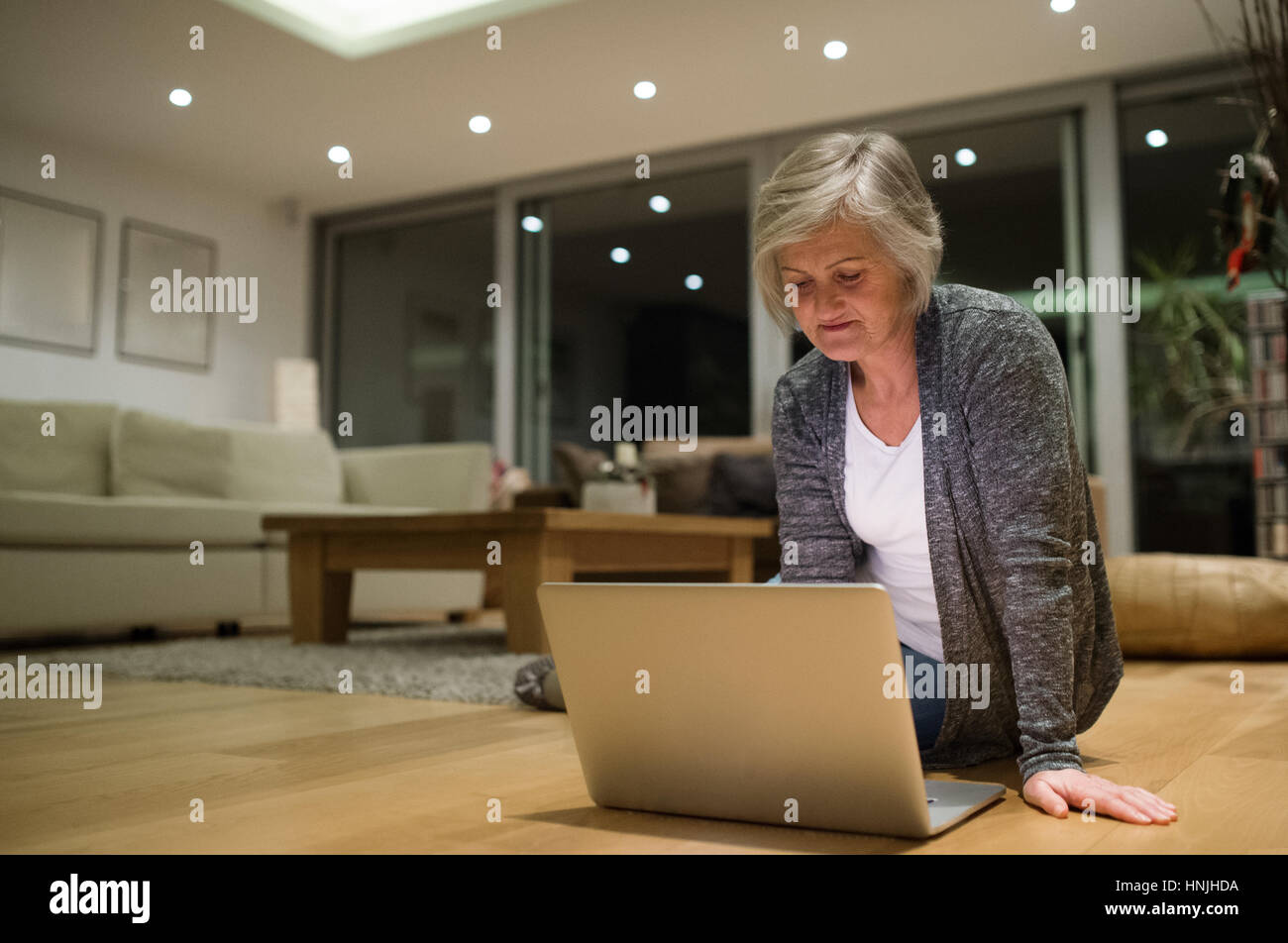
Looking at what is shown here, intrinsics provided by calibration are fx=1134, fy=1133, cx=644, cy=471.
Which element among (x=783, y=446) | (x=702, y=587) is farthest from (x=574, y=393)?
(x=702, y=587)

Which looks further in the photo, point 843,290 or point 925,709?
point 925,709

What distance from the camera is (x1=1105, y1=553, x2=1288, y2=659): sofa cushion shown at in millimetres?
3029

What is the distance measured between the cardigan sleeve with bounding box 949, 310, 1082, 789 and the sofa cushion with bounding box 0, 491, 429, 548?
3.09m

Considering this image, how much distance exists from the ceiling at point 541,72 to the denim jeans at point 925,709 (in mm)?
3611

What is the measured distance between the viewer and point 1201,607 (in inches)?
121

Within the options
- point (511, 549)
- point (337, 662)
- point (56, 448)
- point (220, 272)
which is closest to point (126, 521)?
point (56, 448)

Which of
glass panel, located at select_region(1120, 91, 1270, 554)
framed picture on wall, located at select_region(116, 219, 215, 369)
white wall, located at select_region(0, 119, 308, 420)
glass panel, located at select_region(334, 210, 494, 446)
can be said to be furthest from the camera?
glass panel, located at select_region(334, 210, 494, 446)

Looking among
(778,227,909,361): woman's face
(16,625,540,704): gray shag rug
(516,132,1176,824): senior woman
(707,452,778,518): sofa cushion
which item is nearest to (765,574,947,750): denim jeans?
(516,132,1176,824): senior woman

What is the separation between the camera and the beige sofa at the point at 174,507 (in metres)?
3.52

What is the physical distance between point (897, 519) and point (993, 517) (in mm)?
144

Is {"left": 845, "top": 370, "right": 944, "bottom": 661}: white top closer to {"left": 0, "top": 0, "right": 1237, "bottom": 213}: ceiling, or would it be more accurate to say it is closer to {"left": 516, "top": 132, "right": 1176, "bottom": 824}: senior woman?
{"left": 516, "top": 132, "right": 1176, "bottom": 824}: senior woman

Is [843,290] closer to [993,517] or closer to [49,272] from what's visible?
[993,517]
